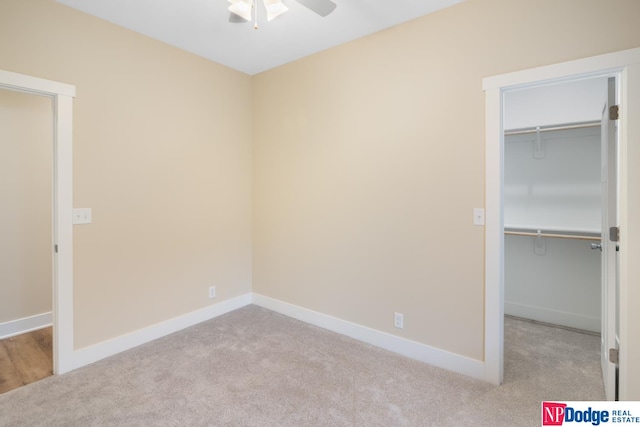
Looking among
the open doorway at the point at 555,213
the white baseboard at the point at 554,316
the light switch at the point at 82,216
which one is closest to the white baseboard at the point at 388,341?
the open doorway at the point at 555,213

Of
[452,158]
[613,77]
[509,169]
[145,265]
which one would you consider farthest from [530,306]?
[145,265]

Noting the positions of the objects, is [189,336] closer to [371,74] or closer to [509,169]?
[371,74]

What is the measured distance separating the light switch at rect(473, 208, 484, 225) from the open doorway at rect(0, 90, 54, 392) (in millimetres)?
3866

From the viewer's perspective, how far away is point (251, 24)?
2.64 m

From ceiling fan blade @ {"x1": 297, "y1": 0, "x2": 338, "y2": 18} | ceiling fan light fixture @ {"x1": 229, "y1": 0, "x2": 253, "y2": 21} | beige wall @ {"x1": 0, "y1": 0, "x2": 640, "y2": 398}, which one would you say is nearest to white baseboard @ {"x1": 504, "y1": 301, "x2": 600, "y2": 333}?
beige wall @ {"x1": 0, "y1": 0, "x2": 640, "y2": 398}

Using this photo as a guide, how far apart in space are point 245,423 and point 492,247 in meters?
1.98

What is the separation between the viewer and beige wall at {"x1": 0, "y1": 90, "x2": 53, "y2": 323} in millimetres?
3080

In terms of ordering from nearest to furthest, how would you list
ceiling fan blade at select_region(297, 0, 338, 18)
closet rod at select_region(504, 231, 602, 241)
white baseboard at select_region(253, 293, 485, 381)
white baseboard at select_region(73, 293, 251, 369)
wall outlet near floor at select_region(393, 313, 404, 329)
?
ceiling fan blade at select_region(297, 0, 338, 18) < white baseboard at select_region(253, 293, 485, 381) < white baseboard at select_region(73, 293, 251, 369) < wall outlet near floor at select_region(393, 313, 404, 329) < closet rod at select_region(504, 231, 602, 241)

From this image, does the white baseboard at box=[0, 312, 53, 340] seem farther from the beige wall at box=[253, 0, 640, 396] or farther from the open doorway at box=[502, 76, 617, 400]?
the open doorway at box=[502, 76, 617, 400]

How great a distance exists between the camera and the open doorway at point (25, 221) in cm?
306

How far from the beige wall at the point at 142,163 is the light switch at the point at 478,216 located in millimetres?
2535

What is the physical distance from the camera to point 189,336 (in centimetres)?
302

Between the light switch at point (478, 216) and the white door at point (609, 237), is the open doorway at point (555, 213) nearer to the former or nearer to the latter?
the white door at point (609, 237)

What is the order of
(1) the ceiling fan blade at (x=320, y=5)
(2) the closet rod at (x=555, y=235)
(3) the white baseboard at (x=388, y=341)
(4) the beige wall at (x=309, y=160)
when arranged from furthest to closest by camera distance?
(2) the closet rod at (x=555, y=235) < (3) the white baseboard at (x=388, y=341) < (4) the beige wall at (x=309, y=160) < (1) the ceiling fan blade at (x=320, y=5)
